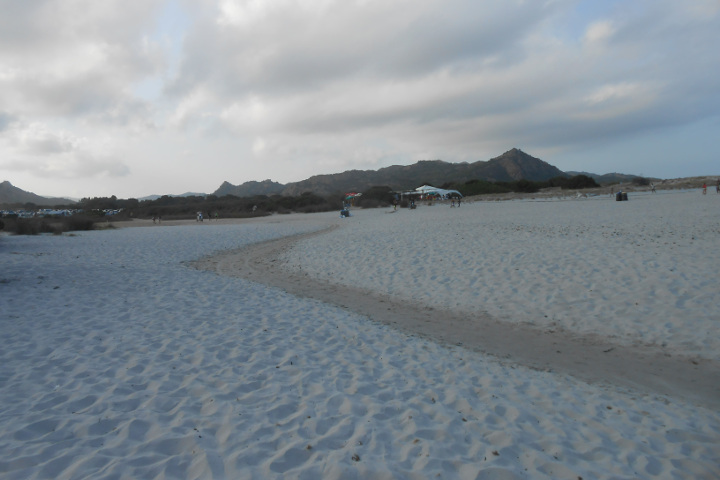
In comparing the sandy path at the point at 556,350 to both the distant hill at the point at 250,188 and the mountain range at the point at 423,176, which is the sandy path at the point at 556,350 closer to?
the mountain range at the point at 423,176

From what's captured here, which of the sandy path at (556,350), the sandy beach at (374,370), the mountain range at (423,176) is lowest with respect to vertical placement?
the sandy path at (556,350)

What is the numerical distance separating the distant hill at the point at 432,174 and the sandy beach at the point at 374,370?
127734 millimetres

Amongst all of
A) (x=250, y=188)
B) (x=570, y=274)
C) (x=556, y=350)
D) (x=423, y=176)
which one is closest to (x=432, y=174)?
(x=423, y=176)

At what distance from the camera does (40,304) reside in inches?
300

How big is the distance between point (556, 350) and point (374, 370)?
3081 mm

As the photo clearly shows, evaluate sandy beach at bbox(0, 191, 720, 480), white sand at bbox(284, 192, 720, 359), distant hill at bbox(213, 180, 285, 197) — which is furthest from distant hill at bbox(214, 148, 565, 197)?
sandy beach at bbox(0, 191, 720, 480)

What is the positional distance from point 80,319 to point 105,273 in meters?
4.66

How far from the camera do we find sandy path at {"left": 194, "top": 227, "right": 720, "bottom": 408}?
5.12 m

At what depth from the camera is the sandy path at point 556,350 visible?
5125 mm

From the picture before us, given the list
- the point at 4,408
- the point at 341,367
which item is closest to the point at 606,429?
the point at 341,367

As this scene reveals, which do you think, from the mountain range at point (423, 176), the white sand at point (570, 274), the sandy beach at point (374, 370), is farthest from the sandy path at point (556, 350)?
the mountain range at point (423, 176)

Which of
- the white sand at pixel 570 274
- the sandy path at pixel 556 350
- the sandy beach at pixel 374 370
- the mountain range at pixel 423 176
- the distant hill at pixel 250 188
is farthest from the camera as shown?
the distant hill at pixel 250 188

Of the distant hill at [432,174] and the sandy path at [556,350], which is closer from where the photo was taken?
the sandy path at [556,350]

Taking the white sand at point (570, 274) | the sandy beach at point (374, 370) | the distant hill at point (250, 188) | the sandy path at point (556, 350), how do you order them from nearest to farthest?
1. the sandy beach at point (374, 370)
2. the sandy path at point (556, 350)
3. the white sand at point (570, 274)
4. the distant hill at point (250, 188)
